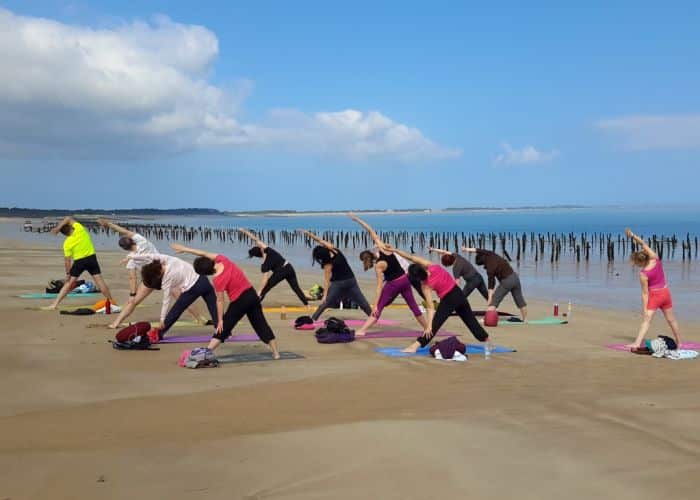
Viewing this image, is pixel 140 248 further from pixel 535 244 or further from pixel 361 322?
pixel 535 244

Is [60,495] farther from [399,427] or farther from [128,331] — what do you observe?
[128,331]

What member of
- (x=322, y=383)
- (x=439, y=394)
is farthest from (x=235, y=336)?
(x=439, y=394)

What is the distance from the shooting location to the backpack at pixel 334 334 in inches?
395

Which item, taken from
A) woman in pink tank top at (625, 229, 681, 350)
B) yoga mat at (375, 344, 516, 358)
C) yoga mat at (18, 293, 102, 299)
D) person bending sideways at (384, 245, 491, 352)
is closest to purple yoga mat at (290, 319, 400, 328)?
yoga mat at (375, 344, 516, 358)

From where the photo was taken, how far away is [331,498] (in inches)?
164

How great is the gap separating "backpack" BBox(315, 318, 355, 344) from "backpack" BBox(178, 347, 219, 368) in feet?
7.45

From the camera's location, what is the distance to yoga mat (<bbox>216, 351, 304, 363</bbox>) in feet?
28.1

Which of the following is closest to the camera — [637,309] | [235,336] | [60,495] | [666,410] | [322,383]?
[60,495]

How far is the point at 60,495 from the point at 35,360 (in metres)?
4.68

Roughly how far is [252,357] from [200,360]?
95 cm

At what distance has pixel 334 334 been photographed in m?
10.1

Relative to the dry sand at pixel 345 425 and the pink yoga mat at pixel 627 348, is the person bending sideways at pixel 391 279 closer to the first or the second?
the dry sand at pixel 345 425

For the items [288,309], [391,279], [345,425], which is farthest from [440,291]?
[288,309]

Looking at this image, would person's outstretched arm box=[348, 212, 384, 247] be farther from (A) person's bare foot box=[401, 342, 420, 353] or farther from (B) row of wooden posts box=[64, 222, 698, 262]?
(B) row of wooden posts box=[64, 222, 698, 262]
